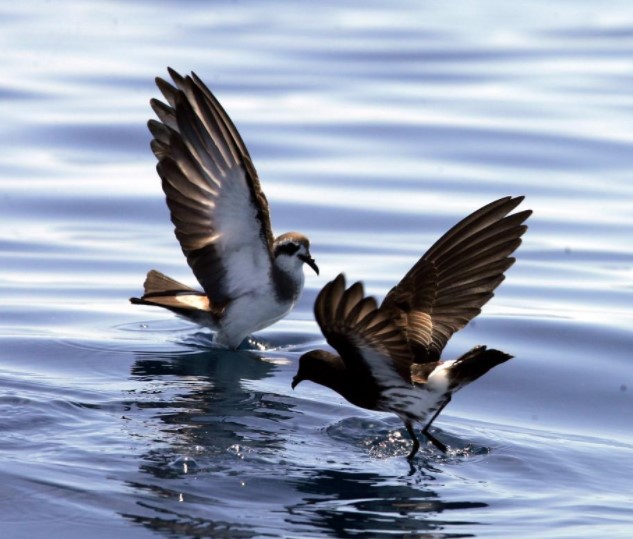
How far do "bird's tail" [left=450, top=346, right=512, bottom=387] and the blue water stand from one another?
17.9 inches

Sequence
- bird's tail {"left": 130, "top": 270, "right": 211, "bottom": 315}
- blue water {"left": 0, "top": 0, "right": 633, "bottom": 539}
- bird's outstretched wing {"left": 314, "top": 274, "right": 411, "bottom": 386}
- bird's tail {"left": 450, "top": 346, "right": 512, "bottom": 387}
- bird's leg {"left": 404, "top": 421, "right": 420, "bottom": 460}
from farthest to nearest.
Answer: bird's tail {"left": 130, "top": 270, "right": 211, "bottom": 315} → bird's leg {"left": 404, "top": 421, "right": 420, "bottom": 460} → bird's tail {"left": 450, "top": 346, "right": 512, "bottom": 387} → blue water {"left": 0, "top": 0, "right": 633, "bottom": 539} → bird's outstretched wing {"left": 314, "top": 274, "right": 411, "bottom": 386}

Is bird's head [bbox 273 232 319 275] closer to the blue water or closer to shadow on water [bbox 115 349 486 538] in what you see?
the blue water

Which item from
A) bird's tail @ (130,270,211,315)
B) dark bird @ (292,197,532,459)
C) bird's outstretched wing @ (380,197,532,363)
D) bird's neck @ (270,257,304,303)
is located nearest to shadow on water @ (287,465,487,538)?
dark bird @ (292,197,532,459)

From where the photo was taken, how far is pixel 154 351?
30.1 ft

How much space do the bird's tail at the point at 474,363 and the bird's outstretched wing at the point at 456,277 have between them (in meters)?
0.32

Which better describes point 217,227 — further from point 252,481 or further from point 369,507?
point 369,507

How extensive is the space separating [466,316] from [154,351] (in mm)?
2588

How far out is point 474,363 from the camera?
22.6 ft

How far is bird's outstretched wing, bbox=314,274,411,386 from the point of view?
5836 millimetres

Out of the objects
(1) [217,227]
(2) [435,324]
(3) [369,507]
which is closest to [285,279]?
(1) [217,227]

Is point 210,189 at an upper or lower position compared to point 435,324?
upper

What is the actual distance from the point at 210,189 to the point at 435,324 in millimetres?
2061

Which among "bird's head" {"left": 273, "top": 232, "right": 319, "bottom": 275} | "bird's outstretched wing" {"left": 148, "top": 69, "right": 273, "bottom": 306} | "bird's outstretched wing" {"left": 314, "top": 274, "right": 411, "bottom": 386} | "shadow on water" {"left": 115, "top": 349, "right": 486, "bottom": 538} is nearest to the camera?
"bird's outstretched wing" {"left": 314, "top": 274, "right": 411, "bottom": 386}

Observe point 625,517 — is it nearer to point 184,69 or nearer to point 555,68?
point 184,69
